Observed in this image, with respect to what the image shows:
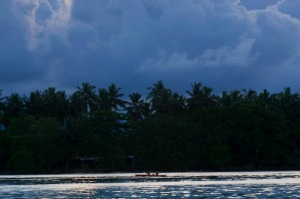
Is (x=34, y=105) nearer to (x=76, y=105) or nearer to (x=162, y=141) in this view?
(x=76, y=105)

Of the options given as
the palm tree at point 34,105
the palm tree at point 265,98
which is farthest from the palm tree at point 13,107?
the palm tree at point 265,98

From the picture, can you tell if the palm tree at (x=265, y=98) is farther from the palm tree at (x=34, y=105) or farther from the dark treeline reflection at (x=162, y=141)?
the palm tree at (x=34, y=105)

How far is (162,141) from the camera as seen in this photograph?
116188 millimetres

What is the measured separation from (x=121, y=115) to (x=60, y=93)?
1915 cm

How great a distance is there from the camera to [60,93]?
5615 inches

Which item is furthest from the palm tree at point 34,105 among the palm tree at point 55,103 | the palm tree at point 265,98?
the palm tree at point 265,98

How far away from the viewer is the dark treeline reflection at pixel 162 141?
387ft

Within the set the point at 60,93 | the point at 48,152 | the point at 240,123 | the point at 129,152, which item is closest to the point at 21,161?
the point at 48,152

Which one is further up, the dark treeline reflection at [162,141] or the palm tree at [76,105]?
the palm tree at [76,105]

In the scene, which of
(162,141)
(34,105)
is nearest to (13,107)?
(34,105)

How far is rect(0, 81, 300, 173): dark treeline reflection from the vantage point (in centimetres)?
11806

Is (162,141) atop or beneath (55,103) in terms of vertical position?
beneath

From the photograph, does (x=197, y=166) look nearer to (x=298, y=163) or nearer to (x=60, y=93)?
(x=298, y=163)

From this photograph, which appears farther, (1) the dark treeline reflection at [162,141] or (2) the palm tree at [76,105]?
(2) the palm tree at [76,105]
